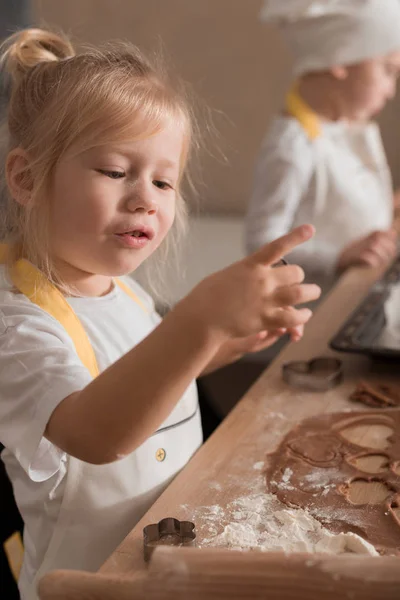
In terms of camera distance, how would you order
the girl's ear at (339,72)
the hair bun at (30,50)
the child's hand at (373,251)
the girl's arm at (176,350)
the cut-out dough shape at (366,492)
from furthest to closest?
1. the girl's ear at (339,72)
2. the child's hand at (373,251)
3. the hair bun at (30,50)
4. the cut-out dough shape at (366,492)
5. the girl's arm at (176,350)

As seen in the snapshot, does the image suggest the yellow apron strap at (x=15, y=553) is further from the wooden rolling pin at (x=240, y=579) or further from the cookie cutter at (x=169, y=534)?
the wooden rolling pin at (x=240, y=579)

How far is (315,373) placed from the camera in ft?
3.47

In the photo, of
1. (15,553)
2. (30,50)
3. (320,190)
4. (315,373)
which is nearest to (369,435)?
(315,373)

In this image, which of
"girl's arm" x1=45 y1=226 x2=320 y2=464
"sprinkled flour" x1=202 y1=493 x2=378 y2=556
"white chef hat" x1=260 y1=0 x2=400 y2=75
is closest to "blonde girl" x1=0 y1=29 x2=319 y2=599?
"girl's arm" x1=45 y1=226 x2=320 y2=464

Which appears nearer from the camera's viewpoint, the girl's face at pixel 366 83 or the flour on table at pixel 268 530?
the flour on table at pixel 268 530

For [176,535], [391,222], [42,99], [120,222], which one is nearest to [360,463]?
[176,535]

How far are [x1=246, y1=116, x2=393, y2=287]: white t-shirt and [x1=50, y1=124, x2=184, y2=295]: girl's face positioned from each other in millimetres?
896

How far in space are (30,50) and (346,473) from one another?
536 millimetres

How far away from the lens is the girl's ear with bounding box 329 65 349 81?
5.55ft

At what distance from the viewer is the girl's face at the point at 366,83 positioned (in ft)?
5.62

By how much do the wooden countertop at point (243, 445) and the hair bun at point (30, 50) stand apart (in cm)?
43

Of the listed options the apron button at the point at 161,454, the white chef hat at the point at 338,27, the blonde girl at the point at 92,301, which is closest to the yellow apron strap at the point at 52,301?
the blonde girl at the point at 92,301

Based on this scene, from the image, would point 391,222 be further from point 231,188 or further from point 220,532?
point 220,532

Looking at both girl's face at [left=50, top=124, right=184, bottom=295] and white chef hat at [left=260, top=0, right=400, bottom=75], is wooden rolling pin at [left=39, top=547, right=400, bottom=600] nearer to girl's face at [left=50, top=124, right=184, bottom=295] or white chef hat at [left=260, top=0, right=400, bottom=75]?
girl's face at [left=50, top=124, right=184, bottom=295]
